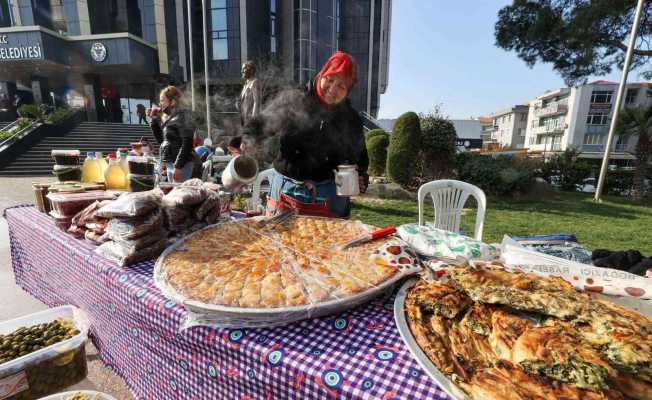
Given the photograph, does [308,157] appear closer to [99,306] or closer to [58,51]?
[99,306]

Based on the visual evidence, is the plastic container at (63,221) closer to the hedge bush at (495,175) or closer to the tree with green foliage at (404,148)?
the tree with green foliage at (404,148)

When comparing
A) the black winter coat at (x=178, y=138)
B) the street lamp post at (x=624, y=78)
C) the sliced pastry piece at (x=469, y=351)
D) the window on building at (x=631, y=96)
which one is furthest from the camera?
the window on building at (x=631, y=96)

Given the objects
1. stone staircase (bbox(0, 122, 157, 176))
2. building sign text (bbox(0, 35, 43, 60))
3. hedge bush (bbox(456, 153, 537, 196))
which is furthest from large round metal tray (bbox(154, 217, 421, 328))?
building sign text (bbox(0, 35, 43, 60))

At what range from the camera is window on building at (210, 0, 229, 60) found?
2295 cm

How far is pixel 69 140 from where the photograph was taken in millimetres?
16516

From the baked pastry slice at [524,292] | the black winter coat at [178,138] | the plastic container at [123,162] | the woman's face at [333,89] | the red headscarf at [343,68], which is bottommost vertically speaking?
the baked pastry slice at [524,292]

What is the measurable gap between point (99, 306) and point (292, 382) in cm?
146

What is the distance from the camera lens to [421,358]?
860 mm

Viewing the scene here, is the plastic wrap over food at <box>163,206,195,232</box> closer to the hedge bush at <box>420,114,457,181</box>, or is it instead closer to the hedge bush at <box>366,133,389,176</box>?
the hedge bush at <box>420,114,457,181</box>

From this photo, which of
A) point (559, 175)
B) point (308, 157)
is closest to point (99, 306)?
point (308, 157)

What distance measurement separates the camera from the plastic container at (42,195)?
8.19 feet

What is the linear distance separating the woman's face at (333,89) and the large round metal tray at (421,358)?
5.17 ft

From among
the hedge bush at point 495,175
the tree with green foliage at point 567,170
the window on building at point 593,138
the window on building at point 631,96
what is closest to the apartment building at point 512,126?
the window on building at point 593,138

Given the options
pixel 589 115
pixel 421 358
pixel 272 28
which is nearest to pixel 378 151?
pixel 421 358
